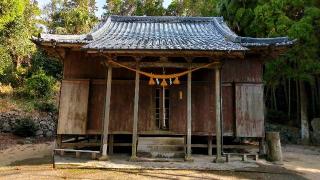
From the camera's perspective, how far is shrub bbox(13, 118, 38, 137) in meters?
17.9

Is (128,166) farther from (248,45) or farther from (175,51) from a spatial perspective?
(248,45)

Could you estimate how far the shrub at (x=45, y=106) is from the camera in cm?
2191

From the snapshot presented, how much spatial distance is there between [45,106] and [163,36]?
42.3 feet

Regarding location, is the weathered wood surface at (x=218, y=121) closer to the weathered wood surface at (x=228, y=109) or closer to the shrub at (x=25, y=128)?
the weathered wood surface at (x=228, y=109)

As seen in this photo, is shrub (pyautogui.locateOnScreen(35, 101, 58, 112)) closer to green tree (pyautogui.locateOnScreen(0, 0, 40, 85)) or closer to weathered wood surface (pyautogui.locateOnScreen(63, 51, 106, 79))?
green tree (pyautogui.locateOnScreen(0, 0, 40, 85))

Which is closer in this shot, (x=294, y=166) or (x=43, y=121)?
(x=294, y=166)

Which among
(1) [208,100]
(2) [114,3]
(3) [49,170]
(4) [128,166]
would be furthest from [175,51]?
(2) [114,3]

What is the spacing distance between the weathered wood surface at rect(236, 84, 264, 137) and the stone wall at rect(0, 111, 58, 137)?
40.1 ft

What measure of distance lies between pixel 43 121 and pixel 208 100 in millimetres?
12356

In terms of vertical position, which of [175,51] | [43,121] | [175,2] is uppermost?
[175,2]

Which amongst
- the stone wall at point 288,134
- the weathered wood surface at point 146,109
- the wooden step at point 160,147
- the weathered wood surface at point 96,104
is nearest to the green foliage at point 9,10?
the weathered wood surface at point 96,104

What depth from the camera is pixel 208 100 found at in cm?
1195

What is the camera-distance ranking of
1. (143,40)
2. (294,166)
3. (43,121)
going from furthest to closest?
(43,121) → (143,40) → (294,166)

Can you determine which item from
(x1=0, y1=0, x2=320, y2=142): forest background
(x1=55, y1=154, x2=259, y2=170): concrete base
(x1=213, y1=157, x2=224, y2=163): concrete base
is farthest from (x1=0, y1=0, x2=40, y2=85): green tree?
(x1=213, y1=157, x2=224, y2=163): concrete base
